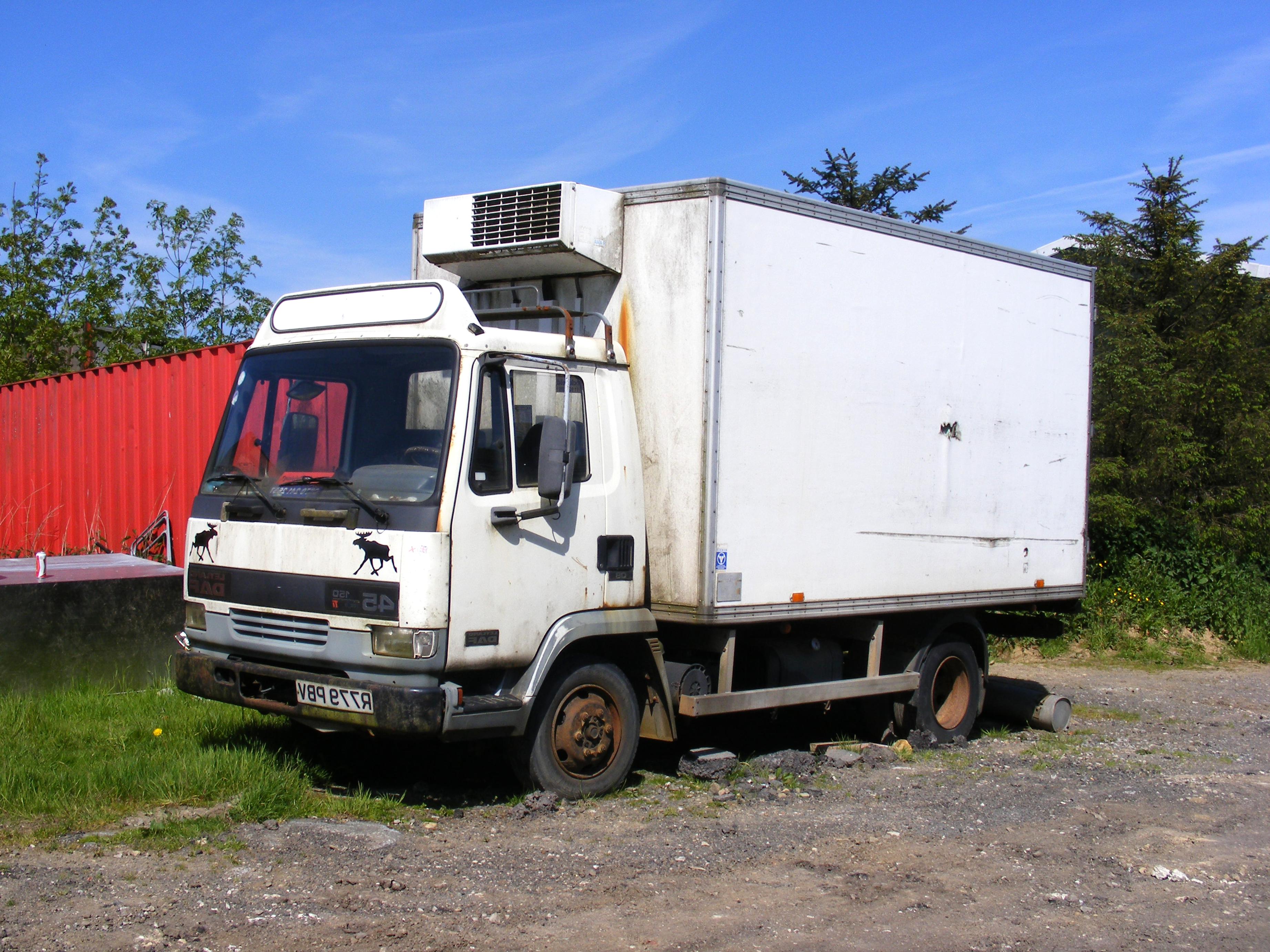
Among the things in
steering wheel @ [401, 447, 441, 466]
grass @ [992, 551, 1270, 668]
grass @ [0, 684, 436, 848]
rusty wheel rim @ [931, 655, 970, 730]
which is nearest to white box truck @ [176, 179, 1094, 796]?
steering wheel @ [401, 447, 441, 466]

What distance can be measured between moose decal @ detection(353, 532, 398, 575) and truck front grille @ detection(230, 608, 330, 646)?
392 mm

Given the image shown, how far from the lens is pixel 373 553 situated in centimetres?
558

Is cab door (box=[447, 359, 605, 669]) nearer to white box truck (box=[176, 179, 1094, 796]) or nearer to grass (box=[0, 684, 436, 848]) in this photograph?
white box truck (box=[176, 179, 1094, 796])

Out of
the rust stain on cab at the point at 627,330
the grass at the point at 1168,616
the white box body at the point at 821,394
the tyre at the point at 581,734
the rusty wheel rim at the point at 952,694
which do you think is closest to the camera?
the tyre at the point at 581,734

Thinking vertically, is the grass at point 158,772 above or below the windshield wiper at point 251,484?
below

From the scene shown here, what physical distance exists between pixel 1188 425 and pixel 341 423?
43.3 feet

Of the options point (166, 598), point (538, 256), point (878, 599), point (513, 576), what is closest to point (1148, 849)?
point (878, 599)

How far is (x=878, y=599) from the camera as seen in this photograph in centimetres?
775

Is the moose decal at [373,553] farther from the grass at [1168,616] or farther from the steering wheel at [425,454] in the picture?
the grass at [1168,616]

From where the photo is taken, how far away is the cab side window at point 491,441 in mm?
5816

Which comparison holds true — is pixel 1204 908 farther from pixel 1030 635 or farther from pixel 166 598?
pixel 166 598

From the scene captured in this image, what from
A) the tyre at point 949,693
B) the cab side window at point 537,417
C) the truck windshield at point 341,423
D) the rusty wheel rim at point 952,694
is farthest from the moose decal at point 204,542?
the rusty wheel rim at point 952,694

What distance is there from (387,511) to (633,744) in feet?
6.80

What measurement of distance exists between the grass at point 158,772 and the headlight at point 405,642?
3.10 ft
